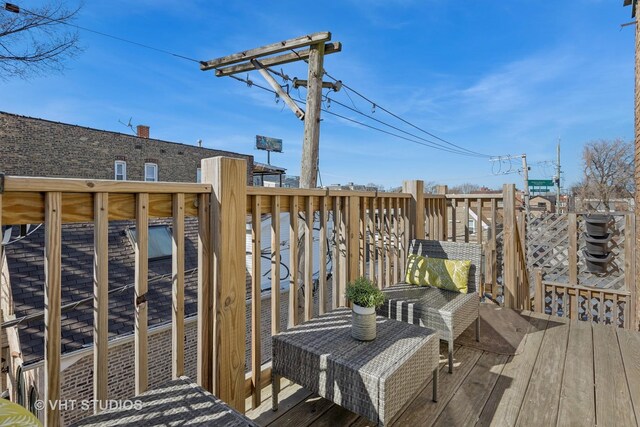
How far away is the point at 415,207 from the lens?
10.6 ft

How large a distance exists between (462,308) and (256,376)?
4.77 feet

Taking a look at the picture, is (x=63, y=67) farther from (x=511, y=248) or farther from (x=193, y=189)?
(x=511, y=248)

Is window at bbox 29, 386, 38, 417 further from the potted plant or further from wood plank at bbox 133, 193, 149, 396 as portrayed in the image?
the potted plant

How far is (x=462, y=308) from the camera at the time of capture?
2.30 meters

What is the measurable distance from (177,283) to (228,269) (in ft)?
0.72

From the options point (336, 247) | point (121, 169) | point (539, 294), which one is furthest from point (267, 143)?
point (336, 247)

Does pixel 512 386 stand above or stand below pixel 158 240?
below

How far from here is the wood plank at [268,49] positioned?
4182 millimetres

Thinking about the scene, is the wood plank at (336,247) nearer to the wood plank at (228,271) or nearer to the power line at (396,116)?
the wood plank at (228,271)

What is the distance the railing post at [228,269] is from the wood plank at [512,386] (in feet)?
4.02

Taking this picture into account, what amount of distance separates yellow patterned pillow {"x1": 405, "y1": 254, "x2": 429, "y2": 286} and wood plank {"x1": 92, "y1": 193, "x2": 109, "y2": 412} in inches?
88.3

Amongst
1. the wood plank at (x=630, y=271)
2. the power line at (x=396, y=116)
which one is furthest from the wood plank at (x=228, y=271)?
the wood plank at (x=630, y=271)

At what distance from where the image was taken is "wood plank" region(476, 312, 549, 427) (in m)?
1.66

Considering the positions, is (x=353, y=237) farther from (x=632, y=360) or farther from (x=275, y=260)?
(x=632, y=360)
